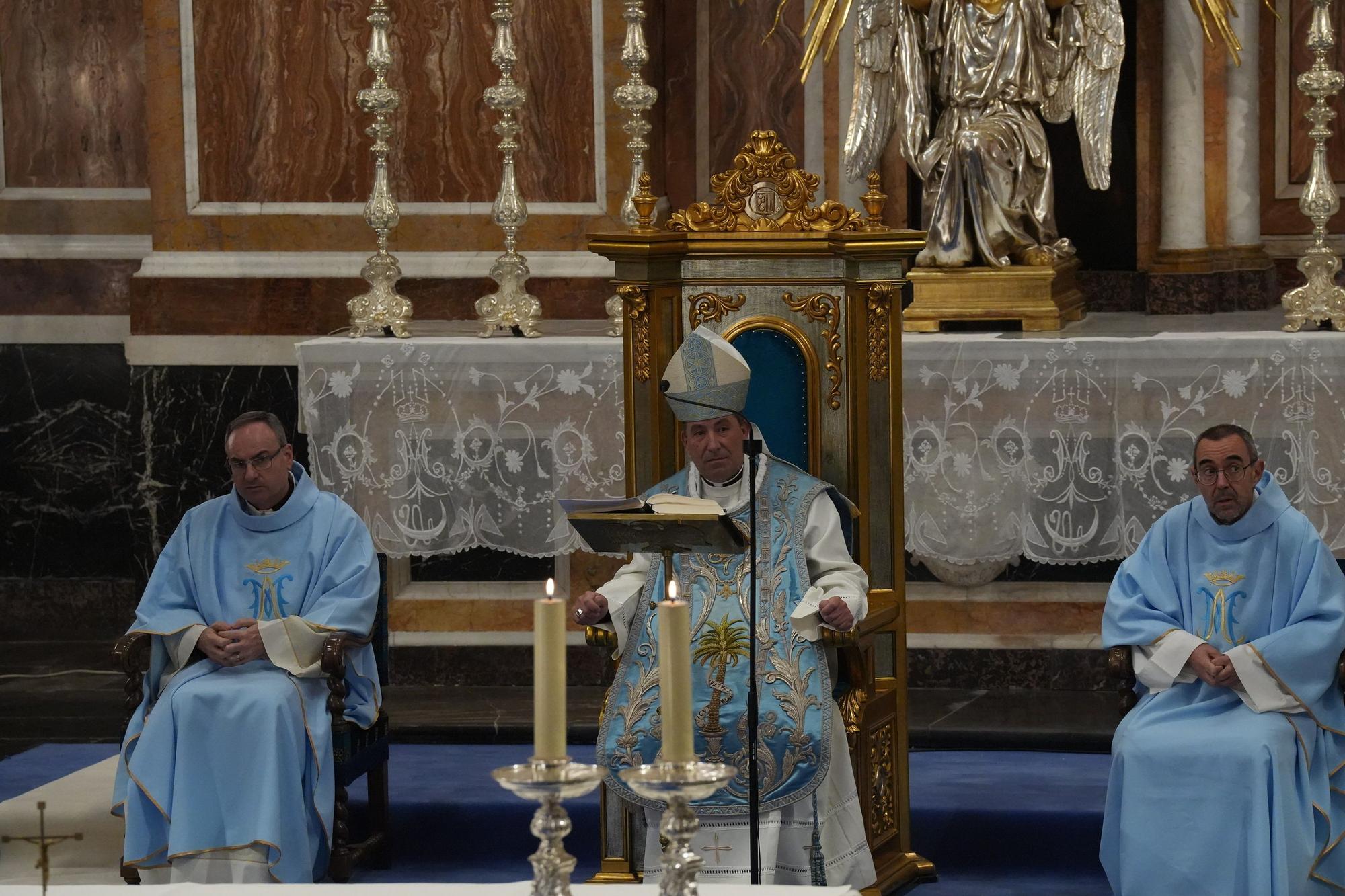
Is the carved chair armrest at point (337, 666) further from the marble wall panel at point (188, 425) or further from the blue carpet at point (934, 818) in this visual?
the marble wall panel at point (188, 425)

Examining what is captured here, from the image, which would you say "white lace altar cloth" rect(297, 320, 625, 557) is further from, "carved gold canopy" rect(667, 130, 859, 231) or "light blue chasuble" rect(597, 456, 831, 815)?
"light blue chasuble" rect(597, 456, 831, 815)

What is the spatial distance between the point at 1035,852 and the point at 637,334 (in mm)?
1896

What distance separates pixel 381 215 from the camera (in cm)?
718

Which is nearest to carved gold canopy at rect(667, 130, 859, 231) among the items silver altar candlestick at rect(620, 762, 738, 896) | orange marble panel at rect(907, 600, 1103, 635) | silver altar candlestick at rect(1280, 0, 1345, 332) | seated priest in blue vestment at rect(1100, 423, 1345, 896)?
seated priest in blue vestment at rect(1100, 423, 1345, 896)

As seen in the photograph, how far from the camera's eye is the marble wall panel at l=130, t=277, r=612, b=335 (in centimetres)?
811

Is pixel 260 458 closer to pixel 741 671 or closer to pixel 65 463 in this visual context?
pixel 741 671

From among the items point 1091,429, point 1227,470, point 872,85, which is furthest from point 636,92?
point 1227,470

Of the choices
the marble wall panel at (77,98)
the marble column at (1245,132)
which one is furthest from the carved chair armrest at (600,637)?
the marble wall panel at (77,98)

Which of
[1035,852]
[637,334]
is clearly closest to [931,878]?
[1035,852]

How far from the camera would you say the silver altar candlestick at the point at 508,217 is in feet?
23.6

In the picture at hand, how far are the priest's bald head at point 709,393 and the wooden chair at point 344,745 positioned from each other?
1.12m

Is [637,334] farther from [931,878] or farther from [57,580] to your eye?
[57,580]

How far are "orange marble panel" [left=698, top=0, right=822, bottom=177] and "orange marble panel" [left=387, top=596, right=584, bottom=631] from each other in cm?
188

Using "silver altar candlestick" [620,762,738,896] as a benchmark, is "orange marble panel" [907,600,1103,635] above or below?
below
